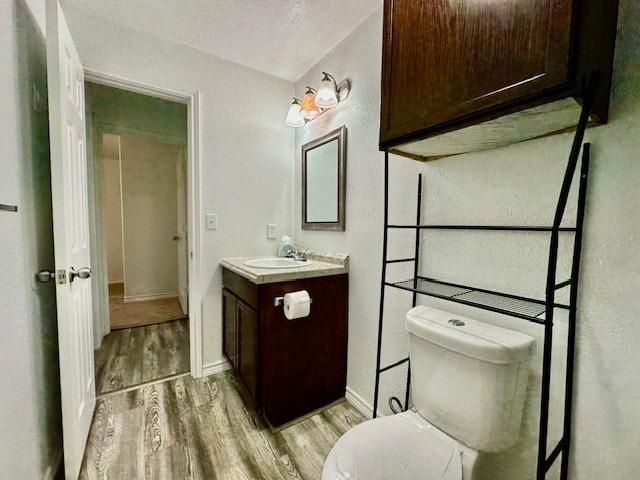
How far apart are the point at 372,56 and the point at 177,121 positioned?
2164 millimetres

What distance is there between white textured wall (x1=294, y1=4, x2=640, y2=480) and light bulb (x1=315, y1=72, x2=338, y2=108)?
261mm

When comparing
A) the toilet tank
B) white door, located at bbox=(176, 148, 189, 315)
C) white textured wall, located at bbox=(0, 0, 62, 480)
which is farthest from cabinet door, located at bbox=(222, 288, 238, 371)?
white door, located at bbox=(176, 148, 189, 315)

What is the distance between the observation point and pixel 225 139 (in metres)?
1.97

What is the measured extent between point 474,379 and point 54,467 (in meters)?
1.69

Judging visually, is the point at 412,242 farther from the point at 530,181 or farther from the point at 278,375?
the point at 278,375

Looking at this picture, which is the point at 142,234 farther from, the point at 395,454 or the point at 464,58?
the point at 464,58

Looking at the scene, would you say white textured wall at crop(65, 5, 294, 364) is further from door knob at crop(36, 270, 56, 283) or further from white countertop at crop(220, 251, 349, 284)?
door knob at crop(36, 270, 56, 283)

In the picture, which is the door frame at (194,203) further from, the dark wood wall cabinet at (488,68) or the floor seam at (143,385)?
the dark wood wall cabinet at (488,68)

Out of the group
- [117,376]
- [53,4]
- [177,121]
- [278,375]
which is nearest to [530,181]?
[278,375]

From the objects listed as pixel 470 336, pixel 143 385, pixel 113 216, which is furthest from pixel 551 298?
pixel 113 216

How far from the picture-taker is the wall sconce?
1.63 m

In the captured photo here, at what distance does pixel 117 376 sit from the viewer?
6.24 feet

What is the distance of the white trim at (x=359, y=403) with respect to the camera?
158cm

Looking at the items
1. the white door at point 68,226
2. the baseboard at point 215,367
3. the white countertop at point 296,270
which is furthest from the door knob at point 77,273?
the baseboard at point 215,367
